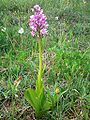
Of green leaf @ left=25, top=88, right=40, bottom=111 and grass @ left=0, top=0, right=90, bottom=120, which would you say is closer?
green leaf @ left=25, top=88, right=40, bottom=111

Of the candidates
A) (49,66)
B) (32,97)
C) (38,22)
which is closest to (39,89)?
(32,97)

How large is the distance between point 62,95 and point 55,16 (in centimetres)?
237

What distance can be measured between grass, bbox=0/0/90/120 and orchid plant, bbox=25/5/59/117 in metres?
0.08

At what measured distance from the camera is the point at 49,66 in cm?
274

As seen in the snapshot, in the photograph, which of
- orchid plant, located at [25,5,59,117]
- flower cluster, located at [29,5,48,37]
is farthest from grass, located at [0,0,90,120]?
flower cluster, located at [29,5,48,37]

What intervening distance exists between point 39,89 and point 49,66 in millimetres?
786

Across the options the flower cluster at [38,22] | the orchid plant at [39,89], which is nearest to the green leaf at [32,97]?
the orchid plant at [39,89]

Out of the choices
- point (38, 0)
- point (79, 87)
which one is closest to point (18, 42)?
point (79, 87)

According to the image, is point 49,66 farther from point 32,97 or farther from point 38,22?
point 38,22

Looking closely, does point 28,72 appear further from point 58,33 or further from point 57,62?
point 58,33

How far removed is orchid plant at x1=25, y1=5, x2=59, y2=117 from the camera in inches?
72.6

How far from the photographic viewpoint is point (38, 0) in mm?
5055

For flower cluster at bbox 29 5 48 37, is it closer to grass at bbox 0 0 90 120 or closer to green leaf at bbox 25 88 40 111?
green leaf at bbox 25 88 40 111

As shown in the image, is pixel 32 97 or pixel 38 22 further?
pixel 32 97
